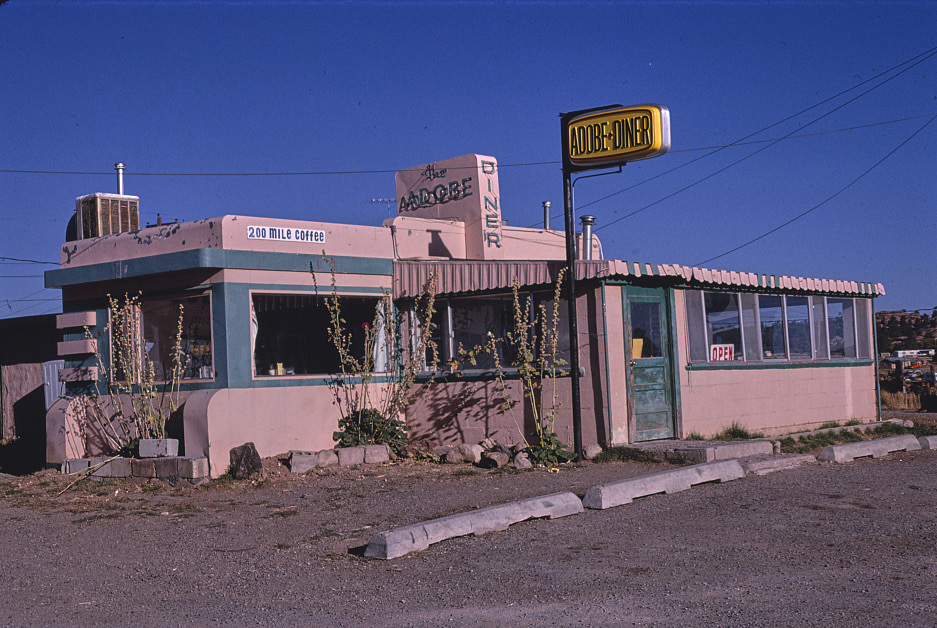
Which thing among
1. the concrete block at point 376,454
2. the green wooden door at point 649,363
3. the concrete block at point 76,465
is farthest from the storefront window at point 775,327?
the concrete block at point 76,465

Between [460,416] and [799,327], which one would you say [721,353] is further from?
[460,416]

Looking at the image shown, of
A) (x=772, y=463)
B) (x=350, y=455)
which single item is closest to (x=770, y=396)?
(x=772, y=463)

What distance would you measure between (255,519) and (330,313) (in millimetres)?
4630

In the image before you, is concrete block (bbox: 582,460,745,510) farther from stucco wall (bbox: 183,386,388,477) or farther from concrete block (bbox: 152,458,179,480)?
Result: concrete block (bbox: 152,458,179,480)

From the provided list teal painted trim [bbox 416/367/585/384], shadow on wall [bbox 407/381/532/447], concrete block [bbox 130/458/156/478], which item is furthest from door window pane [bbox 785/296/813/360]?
concrete block [bbox 130/458/156/478]

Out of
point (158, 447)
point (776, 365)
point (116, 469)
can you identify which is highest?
point (776, 365)

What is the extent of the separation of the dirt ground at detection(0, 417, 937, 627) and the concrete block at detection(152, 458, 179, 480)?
1.85 ft

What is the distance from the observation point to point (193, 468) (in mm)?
11039

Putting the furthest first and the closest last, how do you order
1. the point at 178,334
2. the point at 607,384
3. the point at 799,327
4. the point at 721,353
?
the point at 799,327, the point at 721,353, the point at 178,334, the point at 607,384

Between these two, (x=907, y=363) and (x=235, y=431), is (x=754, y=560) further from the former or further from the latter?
(x=907, y=363)

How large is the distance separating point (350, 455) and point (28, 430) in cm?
932

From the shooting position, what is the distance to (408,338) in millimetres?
13742

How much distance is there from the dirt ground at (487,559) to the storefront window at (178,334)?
2.19 m

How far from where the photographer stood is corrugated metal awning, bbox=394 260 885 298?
12.1 metres
